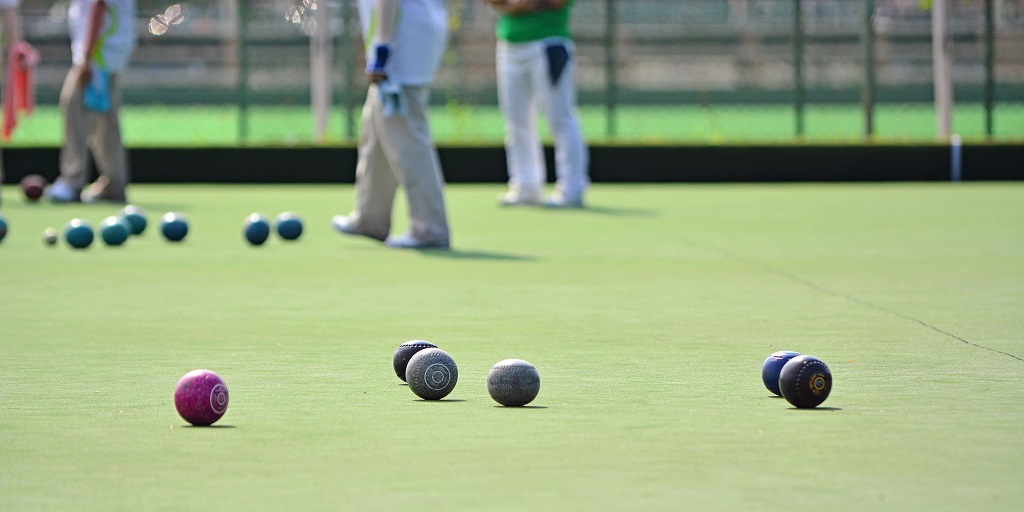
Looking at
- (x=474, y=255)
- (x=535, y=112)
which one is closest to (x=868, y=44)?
(x=535, y=112)

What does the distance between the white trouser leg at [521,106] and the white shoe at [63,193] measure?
300 centimetres

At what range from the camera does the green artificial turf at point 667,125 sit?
15.5m

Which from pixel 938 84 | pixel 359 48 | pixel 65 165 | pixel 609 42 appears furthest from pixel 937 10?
pixel 65 165

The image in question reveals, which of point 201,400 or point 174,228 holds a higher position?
point 201,400

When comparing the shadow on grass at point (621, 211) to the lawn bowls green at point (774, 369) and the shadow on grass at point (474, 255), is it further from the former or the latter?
the lawn bowls green at point (774, 369)

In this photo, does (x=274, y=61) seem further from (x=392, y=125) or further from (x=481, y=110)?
(x=392, y=125)

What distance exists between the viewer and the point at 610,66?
14891 millimetres

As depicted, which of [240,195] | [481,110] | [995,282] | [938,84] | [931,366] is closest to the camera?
[931,366]

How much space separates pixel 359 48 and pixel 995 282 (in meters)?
9.05

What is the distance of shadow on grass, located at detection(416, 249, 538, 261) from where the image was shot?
813 cm

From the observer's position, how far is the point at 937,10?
1500 centimetres

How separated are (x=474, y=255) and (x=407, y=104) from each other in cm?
78

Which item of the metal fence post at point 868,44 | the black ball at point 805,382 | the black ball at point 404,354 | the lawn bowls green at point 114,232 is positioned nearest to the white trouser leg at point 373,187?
the lawn bowls green at point 114,232

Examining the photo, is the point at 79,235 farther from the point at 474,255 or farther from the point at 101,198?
the point at 101,198
